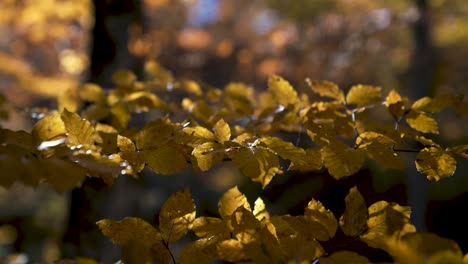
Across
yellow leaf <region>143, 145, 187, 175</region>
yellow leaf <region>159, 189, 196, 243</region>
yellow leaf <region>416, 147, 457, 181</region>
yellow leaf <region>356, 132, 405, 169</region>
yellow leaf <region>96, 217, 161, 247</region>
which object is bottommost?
yellow leaf <region>96, 217, 161, 247</region>

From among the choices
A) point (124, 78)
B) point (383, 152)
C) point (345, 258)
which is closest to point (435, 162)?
point (383, 152)

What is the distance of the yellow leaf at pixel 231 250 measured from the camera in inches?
36.7

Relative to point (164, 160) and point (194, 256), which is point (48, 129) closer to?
point (164, 160)

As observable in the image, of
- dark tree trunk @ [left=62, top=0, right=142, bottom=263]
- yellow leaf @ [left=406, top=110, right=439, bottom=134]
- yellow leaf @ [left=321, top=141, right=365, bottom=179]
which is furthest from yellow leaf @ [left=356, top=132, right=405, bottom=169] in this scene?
dark tree trunk @ [left=62, top=0, right=142, bottom=263]

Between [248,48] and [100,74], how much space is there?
224 inches

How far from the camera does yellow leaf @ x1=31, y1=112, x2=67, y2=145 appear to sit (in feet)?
3.41

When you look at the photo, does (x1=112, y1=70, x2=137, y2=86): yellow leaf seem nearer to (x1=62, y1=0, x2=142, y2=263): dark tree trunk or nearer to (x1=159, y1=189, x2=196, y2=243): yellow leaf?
(x1=159, y1=189, x2=196, y2=243): yellow leaf

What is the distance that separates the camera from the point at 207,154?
3.58ft

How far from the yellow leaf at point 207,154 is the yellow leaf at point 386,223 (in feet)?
1.11

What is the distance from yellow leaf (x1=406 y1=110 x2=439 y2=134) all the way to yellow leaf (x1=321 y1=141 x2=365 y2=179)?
1.11 ft

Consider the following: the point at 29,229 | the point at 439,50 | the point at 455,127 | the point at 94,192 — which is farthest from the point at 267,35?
the point at 29,229

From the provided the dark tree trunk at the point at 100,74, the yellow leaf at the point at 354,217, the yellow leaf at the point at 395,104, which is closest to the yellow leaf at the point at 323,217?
the yellow leaf at the point at 354,217

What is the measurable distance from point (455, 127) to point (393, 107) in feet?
26.2

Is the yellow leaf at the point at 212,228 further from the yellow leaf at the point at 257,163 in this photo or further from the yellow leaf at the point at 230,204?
the yellow leaf at the point at 257,163
